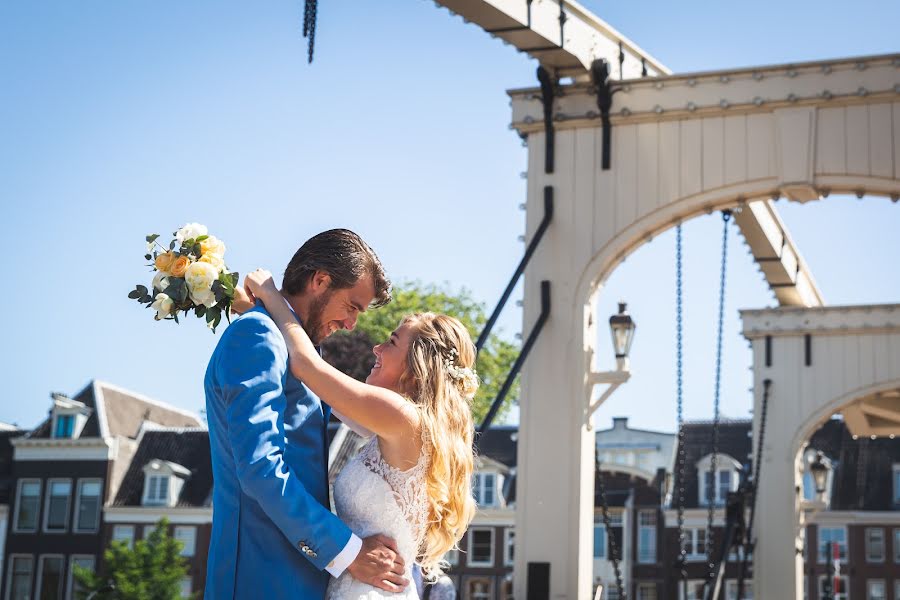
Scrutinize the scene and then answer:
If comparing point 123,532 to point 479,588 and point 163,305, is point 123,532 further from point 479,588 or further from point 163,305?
point 163,305

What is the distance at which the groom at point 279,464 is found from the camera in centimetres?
287

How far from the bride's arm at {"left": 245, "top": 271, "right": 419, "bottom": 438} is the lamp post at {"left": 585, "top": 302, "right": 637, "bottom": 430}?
3.92 meters

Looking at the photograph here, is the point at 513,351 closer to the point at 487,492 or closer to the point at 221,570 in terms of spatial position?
the point at 487,492

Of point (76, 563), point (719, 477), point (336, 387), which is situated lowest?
point (76, 563)

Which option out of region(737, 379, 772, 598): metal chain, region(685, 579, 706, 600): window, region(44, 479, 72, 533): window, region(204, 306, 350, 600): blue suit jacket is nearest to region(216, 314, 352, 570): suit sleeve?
region(204, 306, 350, 600): blue suit jacket

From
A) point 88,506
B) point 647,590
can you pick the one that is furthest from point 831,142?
point 647,590

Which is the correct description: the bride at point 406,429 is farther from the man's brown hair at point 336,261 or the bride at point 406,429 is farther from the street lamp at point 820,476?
the street lamp at point 820,476

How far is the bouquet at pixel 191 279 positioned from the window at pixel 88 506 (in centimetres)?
3188

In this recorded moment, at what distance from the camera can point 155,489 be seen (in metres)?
33.8

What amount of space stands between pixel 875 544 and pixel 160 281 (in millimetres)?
33871

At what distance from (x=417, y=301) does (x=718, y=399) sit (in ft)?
91.5

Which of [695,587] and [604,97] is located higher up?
[604,97]

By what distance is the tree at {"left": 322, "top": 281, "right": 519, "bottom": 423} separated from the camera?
3319 centimetres

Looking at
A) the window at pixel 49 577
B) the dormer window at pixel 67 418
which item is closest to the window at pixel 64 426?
the dormer window at pixel 67 418
